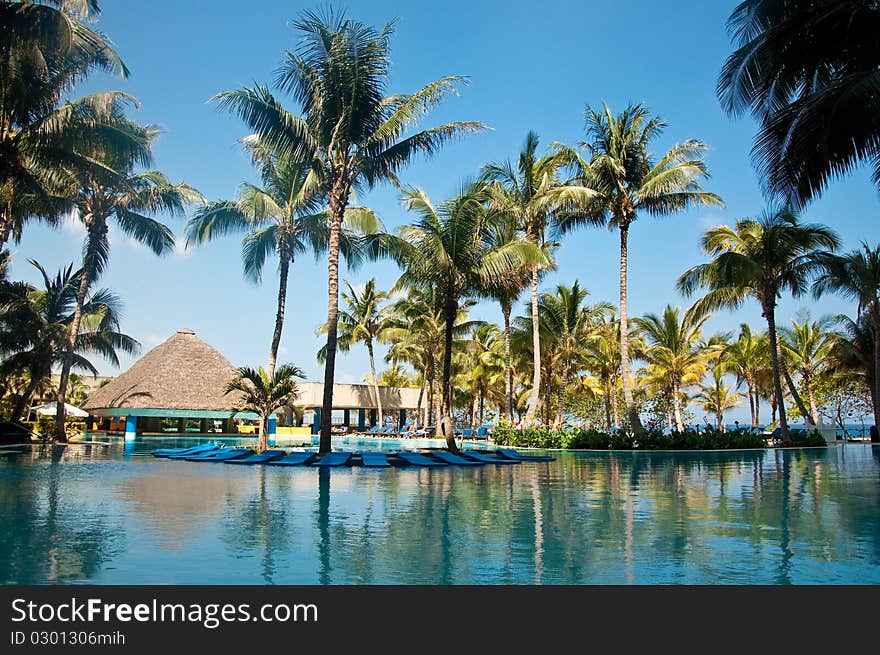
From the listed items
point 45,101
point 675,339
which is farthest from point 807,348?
point 45,101

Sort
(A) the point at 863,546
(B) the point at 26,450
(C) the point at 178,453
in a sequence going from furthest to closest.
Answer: (B) the point at 26,450 < (C) the point at 178,453 < (A) the point at 863,546

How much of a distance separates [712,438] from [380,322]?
1962 cm

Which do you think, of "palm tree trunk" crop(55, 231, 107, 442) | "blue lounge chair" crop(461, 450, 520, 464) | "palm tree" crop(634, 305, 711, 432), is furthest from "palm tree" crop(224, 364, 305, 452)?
"palm tree" crop(634, 305, 711, 432)

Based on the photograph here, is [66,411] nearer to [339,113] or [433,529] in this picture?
[339,113]

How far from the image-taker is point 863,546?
5641 mm

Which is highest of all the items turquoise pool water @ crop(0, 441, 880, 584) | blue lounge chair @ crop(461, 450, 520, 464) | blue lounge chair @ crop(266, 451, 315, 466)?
turquoise pool water @ crop(0, 441, 880, 584)

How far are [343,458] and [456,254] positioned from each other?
7.17m

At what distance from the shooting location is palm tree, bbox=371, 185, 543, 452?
19.3 m

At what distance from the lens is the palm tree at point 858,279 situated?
75.0 feet

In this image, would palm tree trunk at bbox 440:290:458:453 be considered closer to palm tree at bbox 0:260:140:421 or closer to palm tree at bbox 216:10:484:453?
palm tree at bbox 216:10:484:453

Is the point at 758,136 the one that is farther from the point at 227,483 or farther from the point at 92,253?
the point at 92,253

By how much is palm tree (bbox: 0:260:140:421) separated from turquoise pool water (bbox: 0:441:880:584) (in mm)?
15907

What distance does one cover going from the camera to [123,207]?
958 inches
